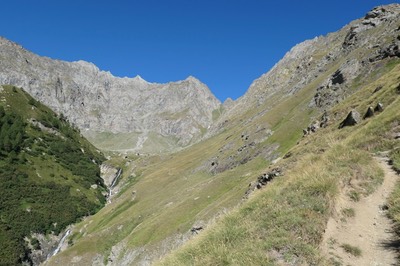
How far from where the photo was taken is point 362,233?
14523 millimetres

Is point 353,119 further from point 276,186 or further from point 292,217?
point 292,217

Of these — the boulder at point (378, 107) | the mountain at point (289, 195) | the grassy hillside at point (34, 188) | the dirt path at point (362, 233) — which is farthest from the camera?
the grassy hillside at point (34, 188)

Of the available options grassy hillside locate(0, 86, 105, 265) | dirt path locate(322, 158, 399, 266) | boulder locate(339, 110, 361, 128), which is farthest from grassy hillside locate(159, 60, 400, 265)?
grassy hillside locate(0, 86, 105, 265)

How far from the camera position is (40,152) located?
182m

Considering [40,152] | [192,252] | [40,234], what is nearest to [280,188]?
[192,252]

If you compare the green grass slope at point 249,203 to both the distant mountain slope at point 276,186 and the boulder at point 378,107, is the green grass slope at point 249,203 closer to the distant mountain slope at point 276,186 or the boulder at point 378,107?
the distant mountain slope at point 276,186

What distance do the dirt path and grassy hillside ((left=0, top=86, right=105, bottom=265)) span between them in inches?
4507

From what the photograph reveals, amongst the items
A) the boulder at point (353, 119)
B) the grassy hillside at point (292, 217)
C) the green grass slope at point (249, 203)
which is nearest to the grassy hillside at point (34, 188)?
the green grass slope at point (249, 203)

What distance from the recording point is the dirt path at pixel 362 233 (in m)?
12.7

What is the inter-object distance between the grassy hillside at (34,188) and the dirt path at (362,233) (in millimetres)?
114465

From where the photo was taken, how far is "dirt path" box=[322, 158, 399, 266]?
12.7 metres

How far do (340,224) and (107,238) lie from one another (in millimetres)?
88140

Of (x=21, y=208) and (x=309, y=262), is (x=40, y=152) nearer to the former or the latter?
(x=21, y=208)

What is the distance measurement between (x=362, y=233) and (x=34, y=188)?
157406 mm
